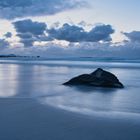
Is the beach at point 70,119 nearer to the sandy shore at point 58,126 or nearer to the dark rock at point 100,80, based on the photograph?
the sandy shore at point 58,126

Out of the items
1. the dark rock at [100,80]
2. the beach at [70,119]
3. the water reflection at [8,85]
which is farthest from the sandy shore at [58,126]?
the dark rock at [100,80]

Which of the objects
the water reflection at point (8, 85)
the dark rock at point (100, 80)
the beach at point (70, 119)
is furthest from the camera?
the dark rock at point (100, 80)

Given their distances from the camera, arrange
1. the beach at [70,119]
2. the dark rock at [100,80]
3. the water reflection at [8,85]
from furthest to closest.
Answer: the dark rock at [100,80], the water reflection at [8,85], the beach at [70,119]

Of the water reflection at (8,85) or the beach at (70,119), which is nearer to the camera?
the beach at (70,119)

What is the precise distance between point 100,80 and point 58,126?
36.9 ft

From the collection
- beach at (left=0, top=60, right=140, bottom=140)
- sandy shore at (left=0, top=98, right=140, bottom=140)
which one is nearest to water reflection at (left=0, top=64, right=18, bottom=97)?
beach at (left=0, top=60, right=140, bottom=140)

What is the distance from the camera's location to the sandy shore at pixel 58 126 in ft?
24.3

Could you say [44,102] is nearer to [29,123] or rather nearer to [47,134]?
[29,123]

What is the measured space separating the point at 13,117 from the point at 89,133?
280 cm

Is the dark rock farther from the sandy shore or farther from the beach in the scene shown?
the sandy shore

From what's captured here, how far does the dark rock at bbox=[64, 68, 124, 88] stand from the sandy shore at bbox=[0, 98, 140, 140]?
872 cm

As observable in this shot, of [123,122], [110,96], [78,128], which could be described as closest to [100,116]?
[123,122]

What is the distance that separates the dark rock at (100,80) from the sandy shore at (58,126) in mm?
8724

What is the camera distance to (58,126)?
8.30 m
